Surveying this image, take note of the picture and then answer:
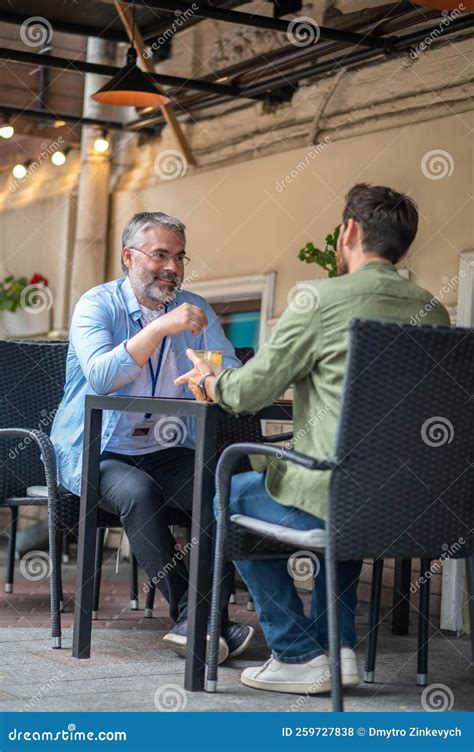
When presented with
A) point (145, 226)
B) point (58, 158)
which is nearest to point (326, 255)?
point (145, 226)

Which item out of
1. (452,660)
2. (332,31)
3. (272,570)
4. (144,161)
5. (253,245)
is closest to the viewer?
(272,570)

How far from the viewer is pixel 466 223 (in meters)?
5.03

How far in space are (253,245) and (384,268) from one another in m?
3.71

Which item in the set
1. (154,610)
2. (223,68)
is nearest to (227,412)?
(154,610)

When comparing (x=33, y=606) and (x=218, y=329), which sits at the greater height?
(x=218, y=329)

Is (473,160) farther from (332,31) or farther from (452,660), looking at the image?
(452,660)

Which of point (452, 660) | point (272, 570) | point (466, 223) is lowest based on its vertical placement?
point (452, 660)

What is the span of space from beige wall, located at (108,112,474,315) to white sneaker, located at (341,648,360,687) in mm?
2186
